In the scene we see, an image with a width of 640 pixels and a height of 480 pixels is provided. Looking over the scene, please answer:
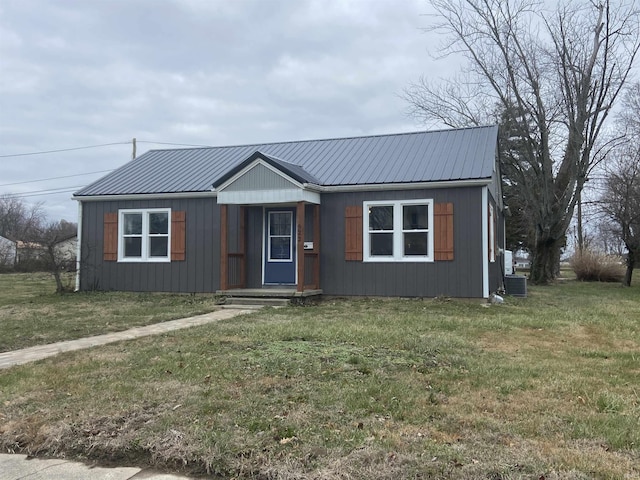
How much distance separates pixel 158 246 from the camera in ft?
46.5

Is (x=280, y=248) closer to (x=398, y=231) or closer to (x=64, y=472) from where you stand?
(x=398, y=231)

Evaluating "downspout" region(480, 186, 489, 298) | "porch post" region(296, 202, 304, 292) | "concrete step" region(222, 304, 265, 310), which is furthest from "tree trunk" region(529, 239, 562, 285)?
"concrete step" region(222, 304, 265, 310)

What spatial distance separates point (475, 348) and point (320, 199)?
6.98 metres

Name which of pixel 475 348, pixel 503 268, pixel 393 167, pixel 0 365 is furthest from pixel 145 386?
pixel 503 268

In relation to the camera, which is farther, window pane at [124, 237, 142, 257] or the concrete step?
window pane at [124, 237, 142, 257]

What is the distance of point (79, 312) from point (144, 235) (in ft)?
12.9

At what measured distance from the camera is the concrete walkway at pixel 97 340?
6.30 m

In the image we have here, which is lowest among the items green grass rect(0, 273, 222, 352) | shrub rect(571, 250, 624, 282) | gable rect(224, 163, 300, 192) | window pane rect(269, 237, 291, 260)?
green grass rect(0, 273, 222, 352)

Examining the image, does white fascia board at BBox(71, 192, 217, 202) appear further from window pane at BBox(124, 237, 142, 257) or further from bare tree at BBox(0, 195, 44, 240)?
bare tree at BBox(0, 195, 44, 240)

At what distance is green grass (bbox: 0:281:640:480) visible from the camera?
3201 mm

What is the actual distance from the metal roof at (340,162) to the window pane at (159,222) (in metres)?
0.66

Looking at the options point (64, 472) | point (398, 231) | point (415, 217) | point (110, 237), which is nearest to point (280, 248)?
point (398, 231)

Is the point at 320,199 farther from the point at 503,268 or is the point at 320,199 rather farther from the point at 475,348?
the point at 503,268

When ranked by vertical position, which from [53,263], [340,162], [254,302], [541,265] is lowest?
[254,302]
